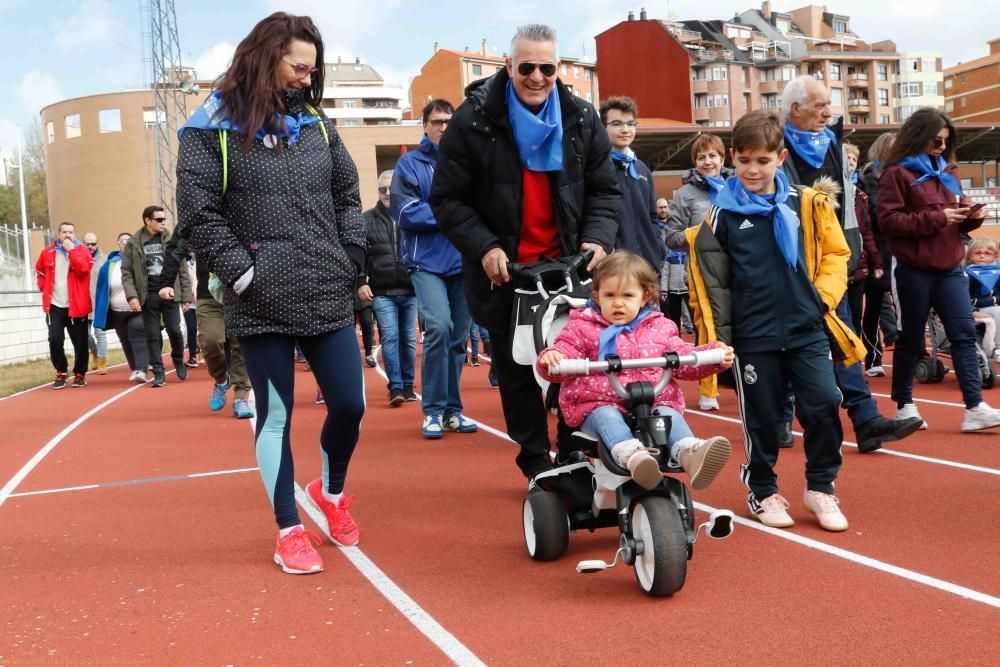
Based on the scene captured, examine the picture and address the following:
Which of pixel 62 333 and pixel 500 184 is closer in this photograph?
pixel 500 184

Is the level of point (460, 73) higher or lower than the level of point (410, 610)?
higher

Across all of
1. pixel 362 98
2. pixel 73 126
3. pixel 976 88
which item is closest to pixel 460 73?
pixel 362 98

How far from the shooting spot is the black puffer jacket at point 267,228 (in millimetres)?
4676

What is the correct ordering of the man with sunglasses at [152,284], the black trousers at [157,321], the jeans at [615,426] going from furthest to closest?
the black trousers at [157,321], the man with sunglasses at [152,284], the jeans at [615,426]

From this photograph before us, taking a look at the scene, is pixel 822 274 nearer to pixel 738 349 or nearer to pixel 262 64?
pixel 738 349

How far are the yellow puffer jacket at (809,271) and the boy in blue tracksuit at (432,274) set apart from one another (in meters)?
3.19

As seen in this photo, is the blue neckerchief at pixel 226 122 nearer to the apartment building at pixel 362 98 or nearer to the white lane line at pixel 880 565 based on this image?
the white lane line at pixel 880 565

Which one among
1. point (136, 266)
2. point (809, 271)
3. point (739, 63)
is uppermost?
point (739, 63)

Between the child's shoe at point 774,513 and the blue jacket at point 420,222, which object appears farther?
the blue jacket at point 420,222

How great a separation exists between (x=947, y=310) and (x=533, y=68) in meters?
3.94

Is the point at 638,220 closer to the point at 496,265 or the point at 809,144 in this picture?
the point at 809,144

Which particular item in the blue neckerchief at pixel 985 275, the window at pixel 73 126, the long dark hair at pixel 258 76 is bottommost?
the blue neckerchief at pixel 985 275

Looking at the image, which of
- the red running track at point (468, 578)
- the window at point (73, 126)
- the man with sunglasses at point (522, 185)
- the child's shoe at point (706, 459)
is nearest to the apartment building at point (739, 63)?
the window at point (73, 126)

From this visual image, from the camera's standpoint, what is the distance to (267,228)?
15.7 feet
